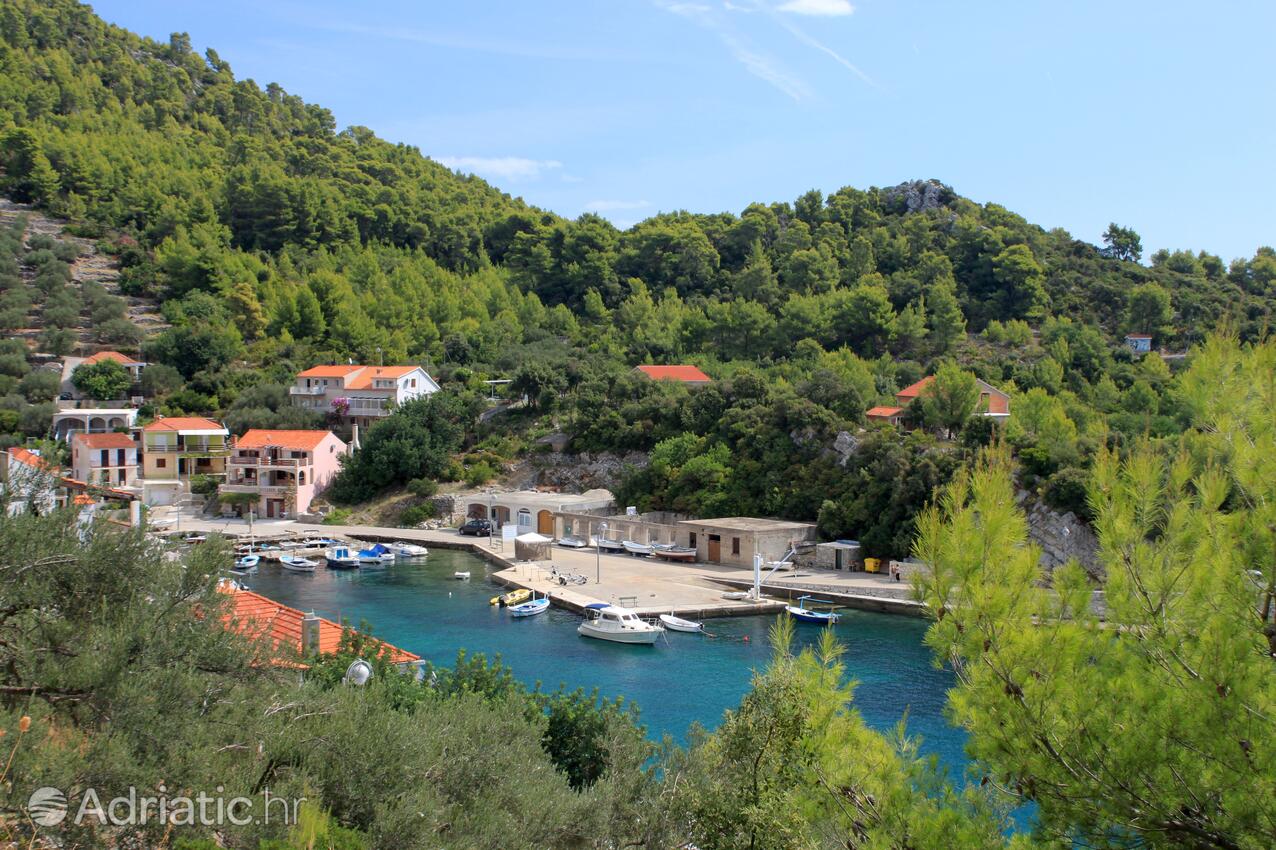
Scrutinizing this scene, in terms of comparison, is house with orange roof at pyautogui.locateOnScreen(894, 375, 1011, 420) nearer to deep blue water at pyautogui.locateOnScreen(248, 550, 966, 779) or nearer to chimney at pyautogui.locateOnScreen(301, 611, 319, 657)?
deep blue water at pyautogui.locateOnScreen(248, 550, 966, 779)

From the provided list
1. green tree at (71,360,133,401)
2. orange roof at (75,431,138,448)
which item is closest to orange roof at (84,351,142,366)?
green tree at (71,360,133,401)

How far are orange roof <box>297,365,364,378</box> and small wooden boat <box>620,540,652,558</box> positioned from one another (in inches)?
701

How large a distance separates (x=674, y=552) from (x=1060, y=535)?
1076cm

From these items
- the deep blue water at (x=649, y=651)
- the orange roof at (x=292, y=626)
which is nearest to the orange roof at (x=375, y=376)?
the deep blue water at (x=649, y=651)

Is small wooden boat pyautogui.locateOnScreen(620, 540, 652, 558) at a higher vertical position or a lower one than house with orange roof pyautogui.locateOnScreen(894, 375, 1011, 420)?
lower

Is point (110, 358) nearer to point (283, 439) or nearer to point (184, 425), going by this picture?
point (184, 425)

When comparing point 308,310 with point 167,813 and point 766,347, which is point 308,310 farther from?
point 167,813

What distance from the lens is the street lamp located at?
24.9 meters

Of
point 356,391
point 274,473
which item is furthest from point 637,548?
point 356,391

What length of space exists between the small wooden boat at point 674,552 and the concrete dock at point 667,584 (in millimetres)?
269

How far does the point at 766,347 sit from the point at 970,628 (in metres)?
41.2

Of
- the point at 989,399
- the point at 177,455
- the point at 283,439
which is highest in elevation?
the point at 989,399

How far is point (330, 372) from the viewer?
40125 mm

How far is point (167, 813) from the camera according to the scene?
510 centimetres
